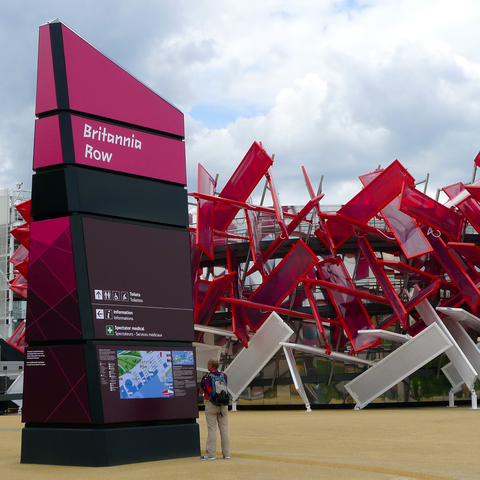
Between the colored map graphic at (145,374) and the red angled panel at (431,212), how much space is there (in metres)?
15.2

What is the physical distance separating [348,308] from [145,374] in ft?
57.9

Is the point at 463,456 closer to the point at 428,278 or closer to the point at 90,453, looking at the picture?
the point at 90,453

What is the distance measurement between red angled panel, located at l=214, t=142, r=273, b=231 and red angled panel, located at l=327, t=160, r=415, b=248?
3.62 metres

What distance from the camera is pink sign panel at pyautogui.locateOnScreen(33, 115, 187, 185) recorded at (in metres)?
10.8

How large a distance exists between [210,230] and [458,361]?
10.7m

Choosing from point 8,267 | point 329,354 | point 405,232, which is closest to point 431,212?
point 405,232

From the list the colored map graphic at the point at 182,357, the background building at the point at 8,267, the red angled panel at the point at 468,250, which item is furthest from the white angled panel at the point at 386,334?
the background building at the point at 8,267

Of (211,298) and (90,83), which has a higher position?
(90,83)

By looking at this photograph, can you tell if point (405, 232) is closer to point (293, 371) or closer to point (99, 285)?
point (293, 371)

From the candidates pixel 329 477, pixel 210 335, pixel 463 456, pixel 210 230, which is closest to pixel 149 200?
pixel 329 477

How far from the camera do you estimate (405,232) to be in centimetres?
2580

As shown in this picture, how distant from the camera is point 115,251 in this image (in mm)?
10844

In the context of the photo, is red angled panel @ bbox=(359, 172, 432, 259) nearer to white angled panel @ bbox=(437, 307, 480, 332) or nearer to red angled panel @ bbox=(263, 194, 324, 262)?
white angled panel @ bbox=(437, 307, 480, 332)

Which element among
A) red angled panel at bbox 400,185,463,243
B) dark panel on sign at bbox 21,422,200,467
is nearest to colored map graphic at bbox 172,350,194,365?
dark panel on sign at bbox 21,422,200,467
